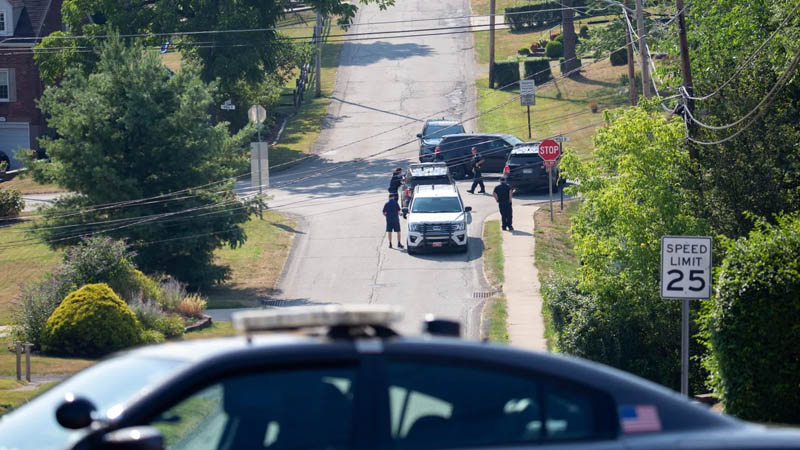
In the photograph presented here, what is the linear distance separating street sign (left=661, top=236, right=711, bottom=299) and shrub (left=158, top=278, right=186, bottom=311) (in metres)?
16.3

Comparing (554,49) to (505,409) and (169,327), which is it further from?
(505,409)

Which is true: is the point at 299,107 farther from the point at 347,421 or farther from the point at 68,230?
the point at 347,421

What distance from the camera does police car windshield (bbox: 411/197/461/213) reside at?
31.3 metres

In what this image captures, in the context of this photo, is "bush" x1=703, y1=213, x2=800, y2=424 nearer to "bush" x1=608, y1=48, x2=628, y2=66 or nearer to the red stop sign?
the red stop sign

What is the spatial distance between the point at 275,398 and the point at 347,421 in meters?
0.30

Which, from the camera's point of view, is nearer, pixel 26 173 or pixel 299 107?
pixel 26 173

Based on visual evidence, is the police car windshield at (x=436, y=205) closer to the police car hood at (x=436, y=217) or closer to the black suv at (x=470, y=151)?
the police car hood at (x=436, y=217)

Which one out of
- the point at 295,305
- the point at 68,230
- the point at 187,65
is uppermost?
the point at 187,65

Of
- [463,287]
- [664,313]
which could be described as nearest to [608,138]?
[664,313]

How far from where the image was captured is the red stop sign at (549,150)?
3194 centimetres

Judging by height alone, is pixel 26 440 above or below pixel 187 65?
below

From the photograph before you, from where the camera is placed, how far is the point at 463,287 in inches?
1089

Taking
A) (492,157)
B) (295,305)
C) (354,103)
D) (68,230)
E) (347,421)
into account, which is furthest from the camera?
(354,103)

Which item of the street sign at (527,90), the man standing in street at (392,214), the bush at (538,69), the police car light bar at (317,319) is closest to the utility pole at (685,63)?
the man standing in street at (392,214)
